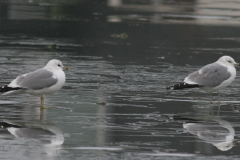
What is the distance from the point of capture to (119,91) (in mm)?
12133

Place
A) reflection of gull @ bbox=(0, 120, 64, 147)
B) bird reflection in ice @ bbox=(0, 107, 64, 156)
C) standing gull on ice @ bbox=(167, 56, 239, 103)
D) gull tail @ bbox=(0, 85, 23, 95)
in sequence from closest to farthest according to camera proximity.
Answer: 1. bird reflection in ice @ bbox=(0, 107, 64, 156)
2. reflection of gull @ bbox=(0, 120, 64, 147)
3. gull tail @ bbox=(0, 85, 23, 95)
4. standing gull on ice @ bbox=(167, 56, 239, 103)

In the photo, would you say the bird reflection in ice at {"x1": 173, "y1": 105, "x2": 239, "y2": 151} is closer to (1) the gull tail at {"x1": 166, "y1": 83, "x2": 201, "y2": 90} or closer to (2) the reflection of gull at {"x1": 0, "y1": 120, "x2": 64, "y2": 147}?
(1) the gull tail at {"x1": 166, "y1": 83, "x2": 201, "y2": 90}

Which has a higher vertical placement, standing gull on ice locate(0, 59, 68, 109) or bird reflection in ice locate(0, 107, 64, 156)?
standing gull on ice locate(0, 59, 68, 109)

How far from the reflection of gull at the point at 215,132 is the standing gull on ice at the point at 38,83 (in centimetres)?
243

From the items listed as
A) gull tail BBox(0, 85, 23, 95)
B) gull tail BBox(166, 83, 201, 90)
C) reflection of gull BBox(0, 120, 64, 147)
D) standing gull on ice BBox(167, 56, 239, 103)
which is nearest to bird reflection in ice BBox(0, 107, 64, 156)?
reflection of gull BBox(0, 120, 64, 147)

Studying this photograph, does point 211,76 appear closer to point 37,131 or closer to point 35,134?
point 37,131

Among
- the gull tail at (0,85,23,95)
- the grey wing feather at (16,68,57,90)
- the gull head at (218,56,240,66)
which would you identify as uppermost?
the gull head at (218,56,240,66)

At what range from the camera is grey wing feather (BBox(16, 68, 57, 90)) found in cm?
1024

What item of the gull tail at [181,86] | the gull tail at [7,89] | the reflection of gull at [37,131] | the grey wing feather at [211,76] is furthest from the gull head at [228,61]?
the reflection of gull at [37,131]

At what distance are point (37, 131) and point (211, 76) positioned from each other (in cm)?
397

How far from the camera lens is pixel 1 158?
6.91 metres

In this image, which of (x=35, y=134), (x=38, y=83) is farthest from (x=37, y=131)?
(x=38, y=83)

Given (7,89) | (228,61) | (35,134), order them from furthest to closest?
(228,61) < (7,89) < (35,134)

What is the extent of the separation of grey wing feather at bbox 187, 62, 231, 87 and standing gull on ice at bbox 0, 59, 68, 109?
2372 millimetres
